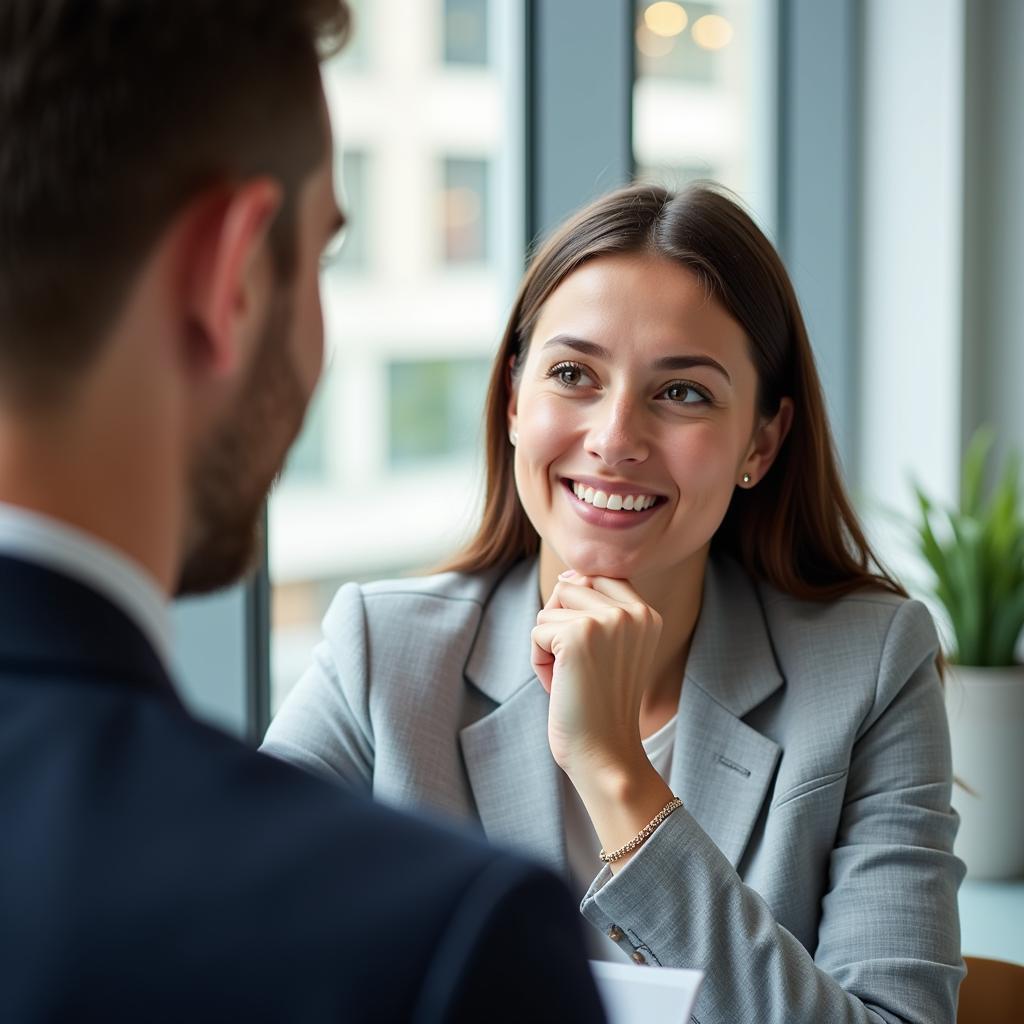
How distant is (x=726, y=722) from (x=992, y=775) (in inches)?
32.7

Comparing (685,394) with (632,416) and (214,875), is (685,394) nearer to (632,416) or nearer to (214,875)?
(632,416)

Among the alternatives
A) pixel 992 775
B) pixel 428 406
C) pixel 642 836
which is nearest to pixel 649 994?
pixel 642 836

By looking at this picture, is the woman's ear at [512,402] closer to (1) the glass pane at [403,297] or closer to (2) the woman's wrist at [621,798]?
(2) the woman's wrist at [621,798]

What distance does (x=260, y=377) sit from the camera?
2.42ft

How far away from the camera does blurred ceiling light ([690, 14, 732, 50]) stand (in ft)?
11.5

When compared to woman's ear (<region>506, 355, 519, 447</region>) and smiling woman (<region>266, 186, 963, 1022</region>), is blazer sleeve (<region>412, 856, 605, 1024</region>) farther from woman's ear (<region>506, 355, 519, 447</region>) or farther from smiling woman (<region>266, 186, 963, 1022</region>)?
woman's ear (<region>506, 355, 519, 447</region>)

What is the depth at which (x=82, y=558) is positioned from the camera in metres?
0.66

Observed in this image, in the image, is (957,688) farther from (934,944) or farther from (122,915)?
(122,915)

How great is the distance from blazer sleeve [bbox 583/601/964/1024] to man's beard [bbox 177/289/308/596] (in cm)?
75

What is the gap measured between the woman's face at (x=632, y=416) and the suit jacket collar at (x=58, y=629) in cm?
98

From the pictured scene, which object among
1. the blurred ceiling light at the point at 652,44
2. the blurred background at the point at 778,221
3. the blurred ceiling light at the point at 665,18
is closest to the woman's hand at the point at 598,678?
the blurred background at the point at 778,221

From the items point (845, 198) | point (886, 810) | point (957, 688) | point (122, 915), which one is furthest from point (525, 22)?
point (122, 915)

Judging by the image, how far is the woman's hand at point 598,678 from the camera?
1479 mm

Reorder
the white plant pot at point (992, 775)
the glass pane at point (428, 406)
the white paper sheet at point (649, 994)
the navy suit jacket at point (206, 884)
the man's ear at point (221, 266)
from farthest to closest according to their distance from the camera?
the glass pane at point (428, 406), the white plant pot at point (992, 775), the white paper sheet at point (649, 994), the man's ear at point (221, 266), the navy suit jacket at point (206, 884)
